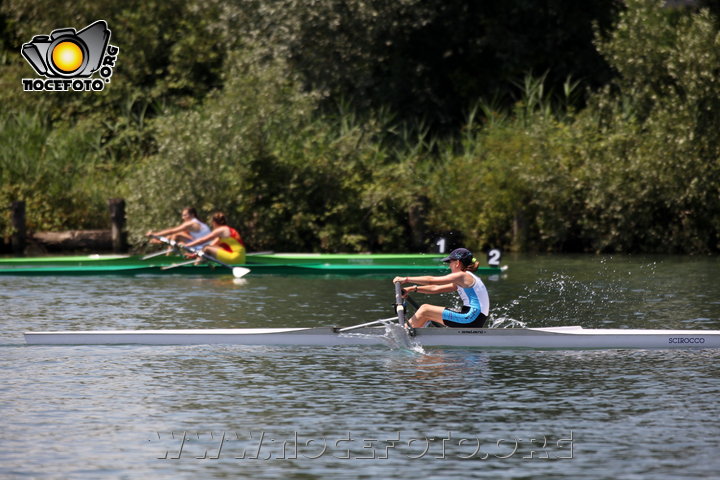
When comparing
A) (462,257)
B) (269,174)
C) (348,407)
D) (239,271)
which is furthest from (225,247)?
(348,407)

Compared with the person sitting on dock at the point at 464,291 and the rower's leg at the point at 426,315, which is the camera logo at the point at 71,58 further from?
the person sitting on dock at the point at 464,291

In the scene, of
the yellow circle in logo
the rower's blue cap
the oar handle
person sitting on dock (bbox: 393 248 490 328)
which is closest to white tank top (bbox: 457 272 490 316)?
person sitting on dock (bbox: 393 248 490 328)

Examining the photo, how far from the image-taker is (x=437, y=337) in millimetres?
15594

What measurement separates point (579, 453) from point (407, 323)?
18.1 ft

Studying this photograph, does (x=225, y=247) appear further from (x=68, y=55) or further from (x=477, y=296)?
(x=68, y=55)

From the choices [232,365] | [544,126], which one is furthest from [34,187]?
[232,365]

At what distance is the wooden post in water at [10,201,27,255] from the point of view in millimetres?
34719

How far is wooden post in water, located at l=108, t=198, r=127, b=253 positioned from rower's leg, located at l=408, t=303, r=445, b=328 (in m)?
20.4

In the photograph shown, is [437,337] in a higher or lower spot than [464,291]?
lower

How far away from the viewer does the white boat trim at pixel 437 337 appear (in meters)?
15.6

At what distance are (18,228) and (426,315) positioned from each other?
2153 cm

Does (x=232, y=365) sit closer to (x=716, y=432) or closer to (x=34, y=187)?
(x=716, y=432)

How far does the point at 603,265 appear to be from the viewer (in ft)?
98.7

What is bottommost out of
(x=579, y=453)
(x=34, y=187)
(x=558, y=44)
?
(x=579, y=453)
